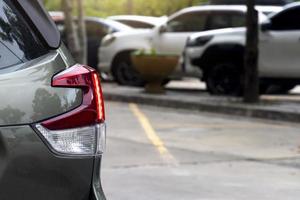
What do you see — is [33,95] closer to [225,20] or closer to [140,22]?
[225,20]

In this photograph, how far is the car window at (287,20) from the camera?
12.8 meters

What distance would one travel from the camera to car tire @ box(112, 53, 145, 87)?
16.0 metres

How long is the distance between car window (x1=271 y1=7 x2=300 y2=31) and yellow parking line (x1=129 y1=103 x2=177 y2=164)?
308 centimetres

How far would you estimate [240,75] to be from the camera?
13367 millimetres

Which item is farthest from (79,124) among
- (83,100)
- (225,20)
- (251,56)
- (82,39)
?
(82,39)

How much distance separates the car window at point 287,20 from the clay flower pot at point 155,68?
205 centimetres

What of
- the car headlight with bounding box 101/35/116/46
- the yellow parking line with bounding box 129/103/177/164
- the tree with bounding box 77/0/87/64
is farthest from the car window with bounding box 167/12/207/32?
the yellow parking line with bounding box 129/103/177/164

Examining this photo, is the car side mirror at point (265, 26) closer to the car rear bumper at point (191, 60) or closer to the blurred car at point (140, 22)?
the car rear bumper at point (191, 60)

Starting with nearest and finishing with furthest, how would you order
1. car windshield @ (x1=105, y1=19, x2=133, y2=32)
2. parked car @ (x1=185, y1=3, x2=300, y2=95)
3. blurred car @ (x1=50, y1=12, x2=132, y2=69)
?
parked car @ (x1=185, y1=3, x2=300, y2=95) → car windshield @ (x1=105, y1=19, x2=133, y2=32) → blurred car @ (x1=50, y1=12, x2=132, y2=69)

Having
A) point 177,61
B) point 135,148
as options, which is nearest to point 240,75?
point 177,61

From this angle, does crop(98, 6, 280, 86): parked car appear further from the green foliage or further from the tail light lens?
the green foliage

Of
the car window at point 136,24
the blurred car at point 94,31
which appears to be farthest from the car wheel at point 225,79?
the blurred car at point 94,31

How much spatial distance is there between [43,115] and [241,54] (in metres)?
10.8

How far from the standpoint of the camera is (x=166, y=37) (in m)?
15.3
